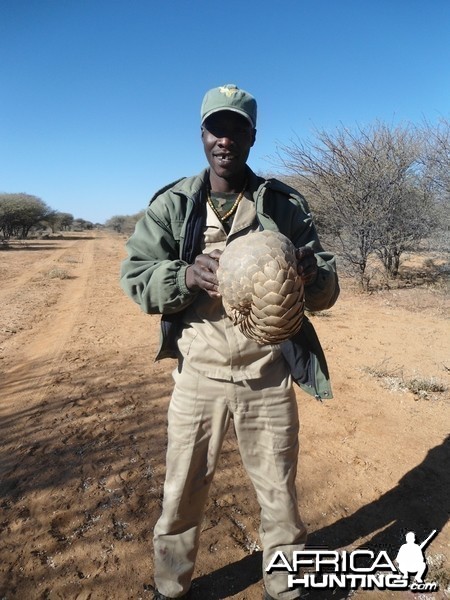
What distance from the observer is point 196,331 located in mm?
1803

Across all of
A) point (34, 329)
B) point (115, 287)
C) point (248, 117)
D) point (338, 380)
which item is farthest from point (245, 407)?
point (115, 287)

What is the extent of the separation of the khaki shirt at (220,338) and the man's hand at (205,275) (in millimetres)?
219

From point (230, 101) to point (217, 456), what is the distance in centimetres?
152

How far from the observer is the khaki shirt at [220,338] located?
5.75 ft

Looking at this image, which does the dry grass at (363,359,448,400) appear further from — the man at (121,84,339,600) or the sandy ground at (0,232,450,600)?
the man at (121,84,339,600)

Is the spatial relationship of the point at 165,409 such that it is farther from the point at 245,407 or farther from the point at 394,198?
the point at 394,198

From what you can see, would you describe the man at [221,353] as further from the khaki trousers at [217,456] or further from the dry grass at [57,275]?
the dry grass at [57,275]

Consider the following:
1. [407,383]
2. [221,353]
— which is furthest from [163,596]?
[407,383]

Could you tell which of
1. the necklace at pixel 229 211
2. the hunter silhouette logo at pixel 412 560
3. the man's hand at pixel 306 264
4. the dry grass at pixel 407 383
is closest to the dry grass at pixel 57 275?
the dry grass at pixel 407 383

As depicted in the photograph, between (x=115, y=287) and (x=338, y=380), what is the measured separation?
309 inches

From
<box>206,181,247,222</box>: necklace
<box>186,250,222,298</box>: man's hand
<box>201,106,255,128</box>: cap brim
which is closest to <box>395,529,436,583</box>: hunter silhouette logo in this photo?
<box>186,250,222,298</box>: man's hand

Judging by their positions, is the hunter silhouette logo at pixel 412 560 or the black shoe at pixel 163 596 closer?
the black shoe at pixel 163 596

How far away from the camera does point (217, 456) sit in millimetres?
1872

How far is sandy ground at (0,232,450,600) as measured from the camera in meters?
2.24
